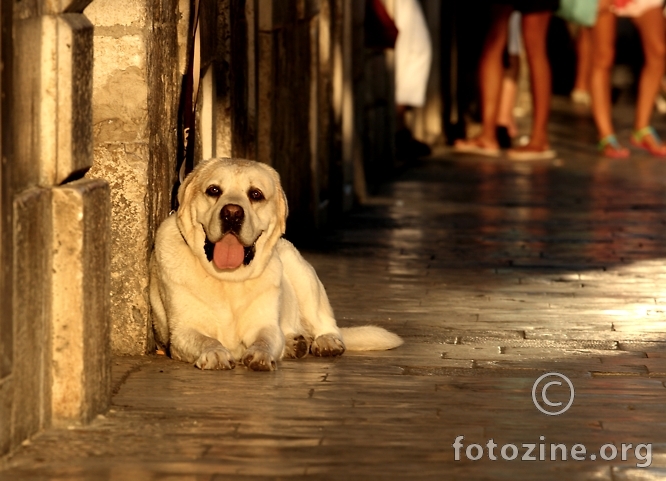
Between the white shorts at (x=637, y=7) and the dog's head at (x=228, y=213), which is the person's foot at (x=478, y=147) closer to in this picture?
the white shorts at (x=637, y=7)

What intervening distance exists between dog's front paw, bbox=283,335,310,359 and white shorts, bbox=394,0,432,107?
330 inches

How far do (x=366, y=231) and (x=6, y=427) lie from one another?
22.5 ft

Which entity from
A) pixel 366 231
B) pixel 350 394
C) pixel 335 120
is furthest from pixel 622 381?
pixel 335 120

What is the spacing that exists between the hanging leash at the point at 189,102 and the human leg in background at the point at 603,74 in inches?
376

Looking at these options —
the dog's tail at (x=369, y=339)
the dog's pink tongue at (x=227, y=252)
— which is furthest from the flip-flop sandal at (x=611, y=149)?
the dog's pink tongue at (x=227, y=252)

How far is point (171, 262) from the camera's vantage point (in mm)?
7312

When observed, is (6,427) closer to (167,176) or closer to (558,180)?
(167,176)

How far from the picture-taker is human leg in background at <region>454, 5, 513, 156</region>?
17.2 metres

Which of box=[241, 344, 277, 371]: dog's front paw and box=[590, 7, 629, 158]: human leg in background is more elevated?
box=[590, 7, 629, 158]: human leg in background

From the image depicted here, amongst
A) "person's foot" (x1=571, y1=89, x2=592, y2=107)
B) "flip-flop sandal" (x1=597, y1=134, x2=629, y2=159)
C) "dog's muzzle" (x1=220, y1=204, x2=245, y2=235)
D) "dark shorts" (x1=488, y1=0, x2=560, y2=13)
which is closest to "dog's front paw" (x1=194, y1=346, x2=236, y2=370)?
"dog's muzzle" (x1=220, y1=204, x2=245, y2=235)

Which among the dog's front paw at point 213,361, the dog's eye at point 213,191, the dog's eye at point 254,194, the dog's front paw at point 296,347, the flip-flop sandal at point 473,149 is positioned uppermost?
the dog's eye at point 213,191

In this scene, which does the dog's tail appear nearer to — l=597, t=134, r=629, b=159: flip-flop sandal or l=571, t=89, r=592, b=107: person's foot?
l=597, t=134, r=629, b=159: flip-flop sandal

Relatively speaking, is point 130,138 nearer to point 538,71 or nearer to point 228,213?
point 228,213

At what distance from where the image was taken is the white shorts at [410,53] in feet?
52.1
